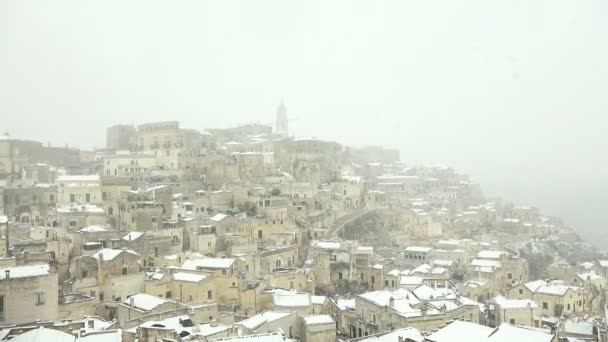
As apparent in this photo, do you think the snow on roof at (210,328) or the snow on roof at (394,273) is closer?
the snow on roof at (210,328)

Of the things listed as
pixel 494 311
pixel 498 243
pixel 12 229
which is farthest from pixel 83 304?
pixel 498 243

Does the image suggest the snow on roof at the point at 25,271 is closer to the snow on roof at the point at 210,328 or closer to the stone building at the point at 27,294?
the stone building at the point at 27,294

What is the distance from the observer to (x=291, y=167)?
57.2 metres

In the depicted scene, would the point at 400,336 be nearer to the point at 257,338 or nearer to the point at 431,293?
the point at 257,338

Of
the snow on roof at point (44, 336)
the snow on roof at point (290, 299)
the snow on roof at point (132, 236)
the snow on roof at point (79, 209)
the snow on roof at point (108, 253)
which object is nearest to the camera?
the snow on roof at point (44, 336)

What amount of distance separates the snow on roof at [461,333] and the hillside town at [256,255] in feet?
0.39

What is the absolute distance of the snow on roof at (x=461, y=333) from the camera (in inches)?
862

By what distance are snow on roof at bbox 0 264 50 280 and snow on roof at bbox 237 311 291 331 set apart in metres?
8.22

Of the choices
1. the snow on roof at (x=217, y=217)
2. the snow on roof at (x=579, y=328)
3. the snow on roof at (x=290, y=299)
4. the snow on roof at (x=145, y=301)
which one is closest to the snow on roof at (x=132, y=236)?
the snow on roof at (x=217, y=217)

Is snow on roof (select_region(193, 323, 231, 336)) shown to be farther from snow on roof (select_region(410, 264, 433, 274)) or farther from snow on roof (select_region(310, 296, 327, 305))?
snow on roof (select_region(410, 264, 433, 274))

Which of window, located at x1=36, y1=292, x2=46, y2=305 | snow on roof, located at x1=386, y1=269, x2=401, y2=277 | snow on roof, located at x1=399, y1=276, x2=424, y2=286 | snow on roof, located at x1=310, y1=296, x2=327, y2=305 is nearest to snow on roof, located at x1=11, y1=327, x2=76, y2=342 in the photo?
window, located at x1=36, y1=292, x2=46, y2=305

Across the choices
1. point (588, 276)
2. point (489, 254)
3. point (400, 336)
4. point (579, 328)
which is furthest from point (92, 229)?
point (588, 276)

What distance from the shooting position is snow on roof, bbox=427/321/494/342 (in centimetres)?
2191

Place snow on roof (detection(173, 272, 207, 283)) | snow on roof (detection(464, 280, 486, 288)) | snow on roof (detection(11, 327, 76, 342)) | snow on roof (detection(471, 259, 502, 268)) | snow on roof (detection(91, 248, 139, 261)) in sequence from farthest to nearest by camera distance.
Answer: snow on roof (detection(471, 259, 502, 268)) < snow on roof (detection(464, 280, 486, 288)) < snow on roof (detection(173, 272, 207, 283)) < snow on roof (detection(91, 248, 139, 261)) < snow on roof (detection(11, 327, 76, 342))
